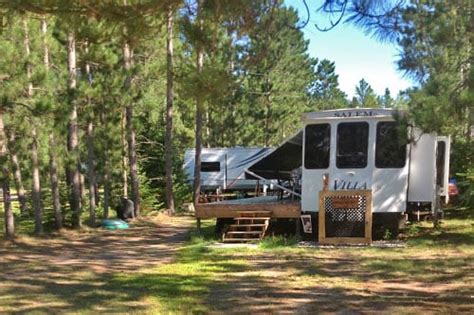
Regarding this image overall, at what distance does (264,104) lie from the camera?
38094 mm

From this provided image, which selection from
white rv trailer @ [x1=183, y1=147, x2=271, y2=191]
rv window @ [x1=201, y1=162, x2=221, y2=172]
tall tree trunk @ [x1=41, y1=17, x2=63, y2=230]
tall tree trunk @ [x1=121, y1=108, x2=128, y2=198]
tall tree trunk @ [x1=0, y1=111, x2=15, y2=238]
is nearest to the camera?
tall tree trunk @ [x1=0, y1=111, x2=15, y2=238]

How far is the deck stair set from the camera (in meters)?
12.0

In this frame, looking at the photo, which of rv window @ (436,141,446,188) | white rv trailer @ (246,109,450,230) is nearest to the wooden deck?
white rv trailer @ (246,109,450,230)

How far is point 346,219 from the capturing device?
11266 mm

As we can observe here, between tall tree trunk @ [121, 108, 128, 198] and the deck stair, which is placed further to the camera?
tall tree trunk @ [121, 108, 128, 198]

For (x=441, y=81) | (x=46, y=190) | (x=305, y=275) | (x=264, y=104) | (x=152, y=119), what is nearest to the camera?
(x=305, y=275)

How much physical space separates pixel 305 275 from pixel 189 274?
166cm

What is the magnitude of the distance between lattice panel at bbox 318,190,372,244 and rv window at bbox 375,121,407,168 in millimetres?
871

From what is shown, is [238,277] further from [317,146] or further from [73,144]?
[73,144]

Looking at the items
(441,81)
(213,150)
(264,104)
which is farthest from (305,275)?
(264,104)

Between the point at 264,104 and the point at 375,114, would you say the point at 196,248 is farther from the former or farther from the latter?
the point at 264,104

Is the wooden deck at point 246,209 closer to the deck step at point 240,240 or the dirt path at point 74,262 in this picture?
the deck step at point 240,240

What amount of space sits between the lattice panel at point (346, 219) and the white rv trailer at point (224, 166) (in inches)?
603

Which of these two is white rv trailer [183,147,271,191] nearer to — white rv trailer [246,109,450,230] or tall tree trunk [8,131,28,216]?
tall tree trunk [8,131,28,216]
